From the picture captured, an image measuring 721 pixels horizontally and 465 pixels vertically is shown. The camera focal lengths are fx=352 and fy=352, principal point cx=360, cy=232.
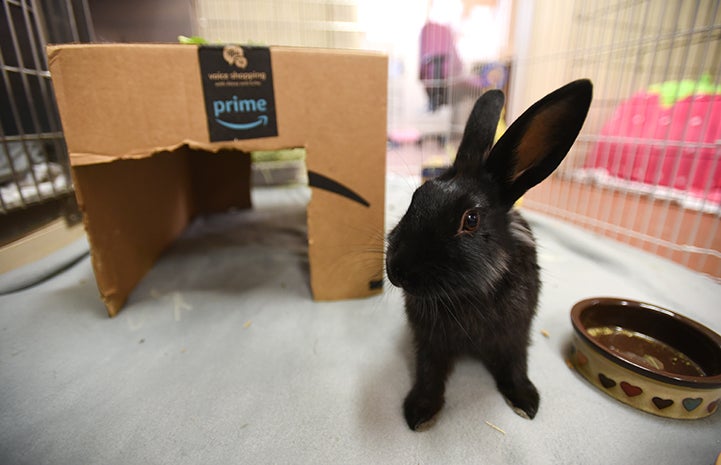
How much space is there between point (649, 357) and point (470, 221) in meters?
0.61

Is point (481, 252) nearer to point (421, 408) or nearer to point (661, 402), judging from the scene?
point (421, 408)

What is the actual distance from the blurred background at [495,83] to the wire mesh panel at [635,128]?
0.04 ft

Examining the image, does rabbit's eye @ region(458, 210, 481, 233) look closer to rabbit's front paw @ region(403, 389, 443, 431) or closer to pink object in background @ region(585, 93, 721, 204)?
rabbit's front paw @ region(403, 389, 443, 431)

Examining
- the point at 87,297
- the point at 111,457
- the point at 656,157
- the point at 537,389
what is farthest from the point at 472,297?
the point at 656,157

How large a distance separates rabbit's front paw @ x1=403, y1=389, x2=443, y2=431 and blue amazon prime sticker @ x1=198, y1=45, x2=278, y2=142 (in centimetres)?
79

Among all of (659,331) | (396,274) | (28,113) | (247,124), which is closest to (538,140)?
(396,274)

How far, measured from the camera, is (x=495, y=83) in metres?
2.27

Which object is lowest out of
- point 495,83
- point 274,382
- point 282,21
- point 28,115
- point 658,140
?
point 274,382

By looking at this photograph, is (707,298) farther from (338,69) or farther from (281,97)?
(281,97)

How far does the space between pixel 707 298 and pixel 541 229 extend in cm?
80

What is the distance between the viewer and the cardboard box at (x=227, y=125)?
0.89 m

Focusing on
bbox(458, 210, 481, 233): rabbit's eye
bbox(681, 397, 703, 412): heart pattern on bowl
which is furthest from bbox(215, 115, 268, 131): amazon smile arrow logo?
bbox(681, 397, 703, 412): heart pattern on bowl

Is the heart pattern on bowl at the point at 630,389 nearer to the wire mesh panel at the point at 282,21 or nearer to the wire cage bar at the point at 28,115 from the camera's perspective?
the wire cage bar at the point at 28,115

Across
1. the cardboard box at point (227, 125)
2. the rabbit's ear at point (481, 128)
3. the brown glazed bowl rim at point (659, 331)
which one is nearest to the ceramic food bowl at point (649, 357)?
the brown glazed bowl rim at point (659, 331)
